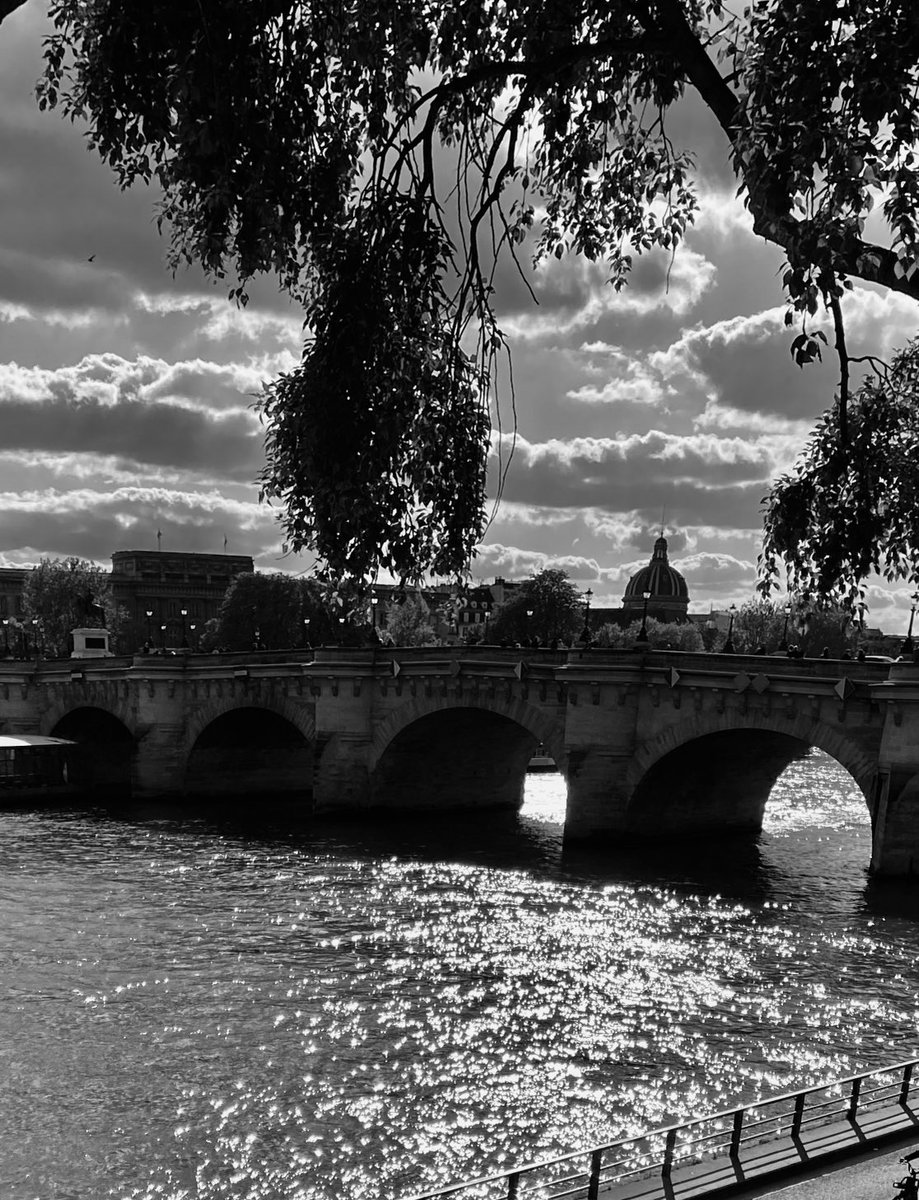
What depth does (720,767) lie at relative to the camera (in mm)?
58500

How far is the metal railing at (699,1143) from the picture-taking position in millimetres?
16281

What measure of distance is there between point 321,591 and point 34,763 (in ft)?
237

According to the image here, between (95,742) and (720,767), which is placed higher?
(720,767)

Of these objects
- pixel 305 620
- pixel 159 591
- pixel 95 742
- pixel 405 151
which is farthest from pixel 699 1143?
pixel 159 591

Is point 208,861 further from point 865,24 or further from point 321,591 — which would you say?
point 865,24

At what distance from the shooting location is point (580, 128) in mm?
10148

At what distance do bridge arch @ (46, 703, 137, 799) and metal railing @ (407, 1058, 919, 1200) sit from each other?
67.2 metres

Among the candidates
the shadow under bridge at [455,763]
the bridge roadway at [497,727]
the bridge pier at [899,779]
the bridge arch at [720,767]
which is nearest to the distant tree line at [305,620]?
the bridge roadway at [497,727]

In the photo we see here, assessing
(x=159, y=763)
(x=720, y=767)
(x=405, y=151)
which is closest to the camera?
(x=405, y=151)

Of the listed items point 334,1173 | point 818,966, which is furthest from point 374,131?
point 818,966

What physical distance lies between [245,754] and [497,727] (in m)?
18.5

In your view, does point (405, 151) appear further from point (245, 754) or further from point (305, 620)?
point (305, 620)

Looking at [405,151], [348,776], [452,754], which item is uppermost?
[405,151]

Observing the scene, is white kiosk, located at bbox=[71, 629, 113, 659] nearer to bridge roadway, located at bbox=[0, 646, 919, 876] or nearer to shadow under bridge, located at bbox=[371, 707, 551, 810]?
bridge roadway, located at bbox=[0, 646, 919, 876]
